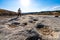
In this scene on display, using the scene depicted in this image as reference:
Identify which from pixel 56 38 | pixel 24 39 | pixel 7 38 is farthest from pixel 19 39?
pixel 56 38

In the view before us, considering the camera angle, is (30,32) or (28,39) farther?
(30,32)

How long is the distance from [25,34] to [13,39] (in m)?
0.94

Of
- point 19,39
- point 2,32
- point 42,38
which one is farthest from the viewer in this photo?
point 2,32

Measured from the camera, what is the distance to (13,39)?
21.2 feet

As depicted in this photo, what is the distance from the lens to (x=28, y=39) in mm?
6590

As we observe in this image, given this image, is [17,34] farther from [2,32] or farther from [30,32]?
[2,32]

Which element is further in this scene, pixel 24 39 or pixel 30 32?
pixel 30 32

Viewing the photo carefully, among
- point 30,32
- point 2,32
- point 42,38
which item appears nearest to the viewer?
point 42,38

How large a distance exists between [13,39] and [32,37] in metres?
1.20

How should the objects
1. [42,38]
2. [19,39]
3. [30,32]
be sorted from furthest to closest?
[30,32] < [42,38] < [19,39]

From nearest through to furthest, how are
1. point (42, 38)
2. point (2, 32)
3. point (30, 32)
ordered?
point (42, 38), point (30, 32), point (2, 32)

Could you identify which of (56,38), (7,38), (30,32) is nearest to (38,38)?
(30,32)

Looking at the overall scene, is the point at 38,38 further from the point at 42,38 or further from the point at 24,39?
the point at 24,39

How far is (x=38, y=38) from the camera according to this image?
6.73m
